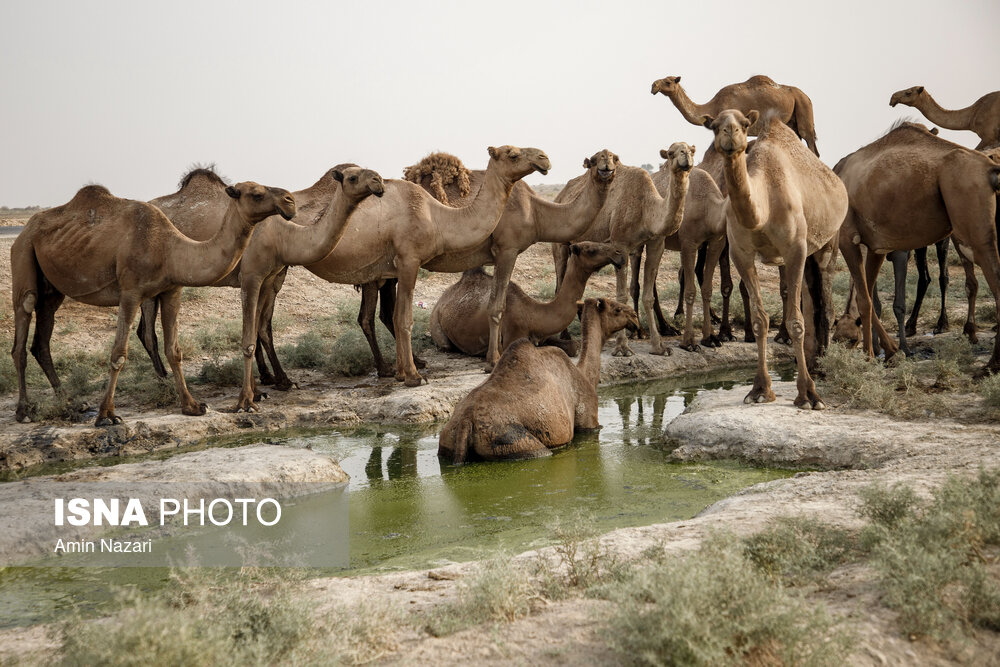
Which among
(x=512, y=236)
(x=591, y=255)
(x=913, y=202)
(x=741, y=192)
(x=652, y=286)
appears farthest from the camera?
(x=652, y=286)

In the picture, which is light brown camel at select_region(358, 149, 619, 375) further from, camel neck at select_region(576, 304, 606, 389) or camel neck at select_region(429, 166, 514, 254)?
camel neck at select_region(576, 304, 606, 389)

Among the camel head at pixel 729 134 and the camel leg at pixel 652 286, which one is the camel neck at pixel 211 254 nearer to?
the camel head at pixel 729 134

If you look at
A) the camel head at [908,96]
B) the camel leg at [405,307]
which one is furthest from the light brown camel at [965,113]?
the camel leg at [405,307]

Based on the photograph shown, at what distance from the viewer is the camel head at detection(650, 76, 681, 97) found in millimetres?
13305

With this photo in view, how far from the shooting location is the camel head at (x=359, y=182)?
9.28 metres

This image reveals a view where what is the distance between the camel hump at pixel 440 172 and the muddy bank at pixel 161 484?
6724mm

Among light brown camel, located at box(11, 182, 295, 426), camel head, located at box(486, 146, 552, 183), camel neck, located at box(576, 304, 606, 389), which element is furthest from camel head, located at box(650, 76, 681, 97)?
light brown camel, located at box(11, 182, 295, 426)

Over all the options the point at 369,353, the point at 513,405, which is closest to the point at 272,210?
the point at 513,405

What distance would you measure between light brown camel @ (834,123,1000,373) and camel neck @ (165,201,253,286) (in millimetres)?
6820

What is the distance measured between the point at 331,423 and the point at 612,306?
11.0 feet

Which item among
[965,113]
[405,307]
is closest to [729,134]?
[405,307]

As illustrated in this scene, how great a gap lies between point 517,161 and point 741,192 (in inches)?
155

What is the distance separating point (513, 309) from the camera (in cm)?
1158

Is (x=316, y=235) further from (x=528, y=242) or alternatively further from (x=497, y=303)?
(x=528, y=242)
